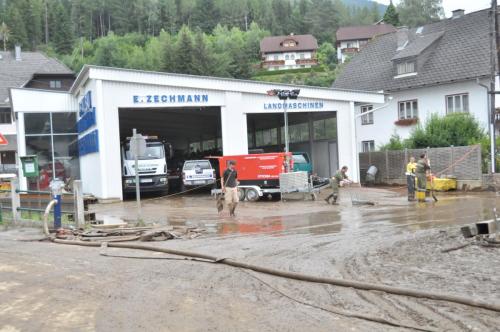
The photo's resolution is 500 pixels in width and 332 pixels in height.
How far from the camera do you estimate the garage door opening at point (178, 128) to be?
37.3m

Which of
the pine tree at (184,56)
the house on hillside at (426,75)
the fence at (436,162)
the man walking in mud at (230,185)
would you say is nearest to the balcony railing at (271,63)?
the pine tree at (184,56)

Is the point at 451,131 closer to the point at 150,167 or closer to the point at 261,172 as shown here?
the point at 261,172

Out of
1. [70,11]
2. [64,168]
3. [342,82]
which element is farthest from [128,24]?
[64,168]

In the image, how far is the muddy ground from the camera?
639 centimetres

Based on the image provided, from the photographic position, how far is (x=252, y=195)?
84.0 feet

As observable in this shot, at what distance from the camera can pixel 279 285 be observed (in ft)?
26.7

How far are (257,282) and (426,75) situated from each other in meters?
35.0

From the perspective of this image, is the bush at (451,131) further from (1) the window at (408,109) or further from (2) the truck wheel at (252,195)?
(2) the truck wheel at (252,195)

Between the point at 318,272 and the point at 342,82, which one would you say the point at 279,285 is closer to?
the point at 318,272

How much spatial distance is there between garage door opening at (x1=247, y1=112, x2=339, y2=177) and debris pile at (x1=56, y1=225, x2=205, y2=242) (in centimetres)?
2273

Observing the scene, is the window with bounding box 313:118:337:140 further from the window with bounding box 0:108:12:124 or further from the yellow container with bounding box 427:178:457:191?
the window with bounding box 0:108:12:124

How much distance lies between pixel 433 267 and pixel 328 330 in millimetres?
3734

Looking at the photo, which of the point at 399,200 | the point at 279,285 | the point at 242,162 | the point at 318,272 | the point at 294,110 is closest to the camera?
the point at 279,285

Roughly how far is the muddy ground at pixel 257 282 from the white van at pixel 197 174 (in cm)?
1698
